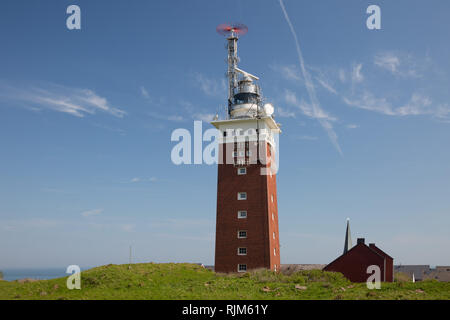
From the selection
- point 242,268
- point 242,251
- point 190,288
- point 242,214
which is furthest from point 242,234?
point 190,288

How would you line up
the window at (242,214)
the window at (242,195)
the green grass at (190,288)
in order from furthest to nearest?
the window at (242,195)
the window at (242,214)
the green grass at (190,288)

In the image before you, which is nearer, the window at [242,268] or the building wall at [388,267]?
the window at [242,268]

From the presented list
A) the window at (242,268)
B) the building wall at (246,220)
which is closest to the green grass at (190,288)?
the building wall at (246,220)

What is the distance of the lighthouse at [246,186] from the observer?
44875mm

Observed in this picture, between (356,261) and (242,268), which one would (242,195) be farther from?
(356,261)

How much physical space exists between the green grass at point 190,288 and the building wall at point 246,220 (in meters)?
5.89

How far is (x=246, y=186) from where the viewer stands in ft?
152

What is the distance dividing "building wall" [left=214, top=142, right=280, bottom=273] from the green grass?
19.3 ft

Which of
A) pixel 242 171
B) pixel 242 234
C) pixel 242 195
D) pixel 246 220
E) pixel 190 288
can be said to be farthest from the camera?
pixel 242 171

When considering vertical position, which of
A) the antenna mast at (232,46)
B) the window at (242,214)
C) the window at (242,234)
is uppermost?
the antenna mast at (232,46)

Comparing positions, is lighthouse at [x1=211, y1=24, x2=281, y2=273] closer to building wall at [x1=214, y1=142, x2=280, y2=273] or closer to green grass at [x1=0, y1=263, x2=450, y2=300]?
building wall at [x1=214, y1=142, x2=280, y2=273]

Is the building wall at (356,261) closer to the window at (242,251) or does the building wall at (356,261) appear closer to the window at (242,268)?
the window at (242,268)

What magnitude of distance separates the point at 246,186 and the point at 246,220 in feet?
12.3
